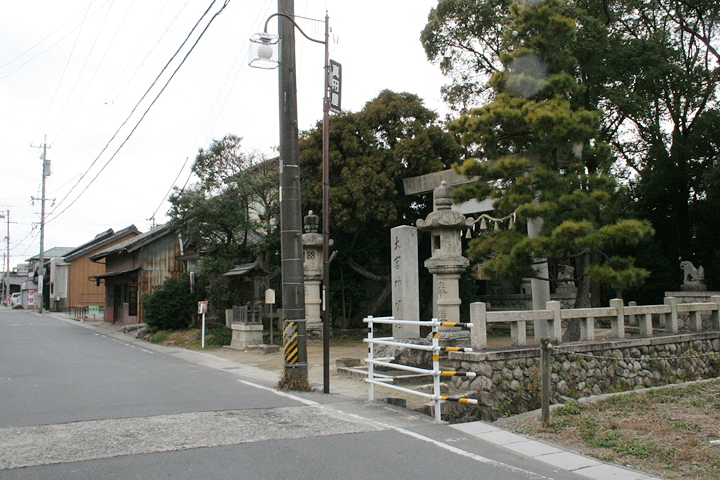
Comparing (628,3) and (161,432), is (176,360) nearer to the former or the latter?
(161,432)

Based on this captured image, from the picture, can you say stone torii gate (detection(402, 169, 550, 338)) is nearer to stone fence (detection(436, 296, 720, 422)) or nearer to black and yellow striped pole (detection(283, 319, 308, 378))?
stone fence (detection(436, 296, 720, 422))

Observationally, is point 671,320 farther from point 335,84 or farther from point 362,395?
point 335,84

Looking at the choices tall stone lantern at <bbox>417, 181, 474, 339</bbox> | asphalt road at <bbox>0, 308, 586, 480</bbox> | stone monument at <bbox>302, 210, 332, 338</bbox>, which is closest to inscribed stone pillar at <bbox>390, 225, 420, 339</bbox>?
tall stone lantern at <bbox>417, 181, 474, 339</bbox>

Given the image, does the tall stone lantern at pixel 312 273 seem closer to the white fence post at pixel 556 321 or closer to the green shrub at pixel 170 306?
the green shrub at pixel 170 306

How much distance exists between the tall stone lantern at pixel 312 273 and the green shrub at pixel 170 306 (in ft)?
20.6

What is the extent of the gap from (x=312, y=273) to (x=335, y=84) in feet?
35.8

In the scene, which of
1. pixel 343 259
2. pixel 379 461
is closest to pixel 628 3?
pixel 343 259

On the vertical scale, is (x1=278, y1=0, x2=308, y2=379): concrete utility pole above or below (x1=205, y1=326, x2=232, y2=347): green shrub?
above

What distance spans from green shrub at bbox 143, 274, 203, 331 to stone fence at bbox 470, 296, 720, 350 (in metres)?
16.7

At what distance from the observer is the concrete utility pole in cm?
1001

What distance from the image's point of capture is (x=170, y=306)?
76.6 ft

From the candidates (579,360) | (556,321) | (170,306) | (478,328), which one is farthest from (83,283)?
(579,360)

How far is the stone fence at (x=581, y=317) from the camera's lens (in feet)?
28.9

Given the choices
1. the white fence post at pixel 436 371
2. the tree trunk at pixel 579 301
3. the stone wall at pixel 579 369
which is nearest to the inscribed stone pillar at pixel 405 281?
the tree trunk at pixel 579 301
